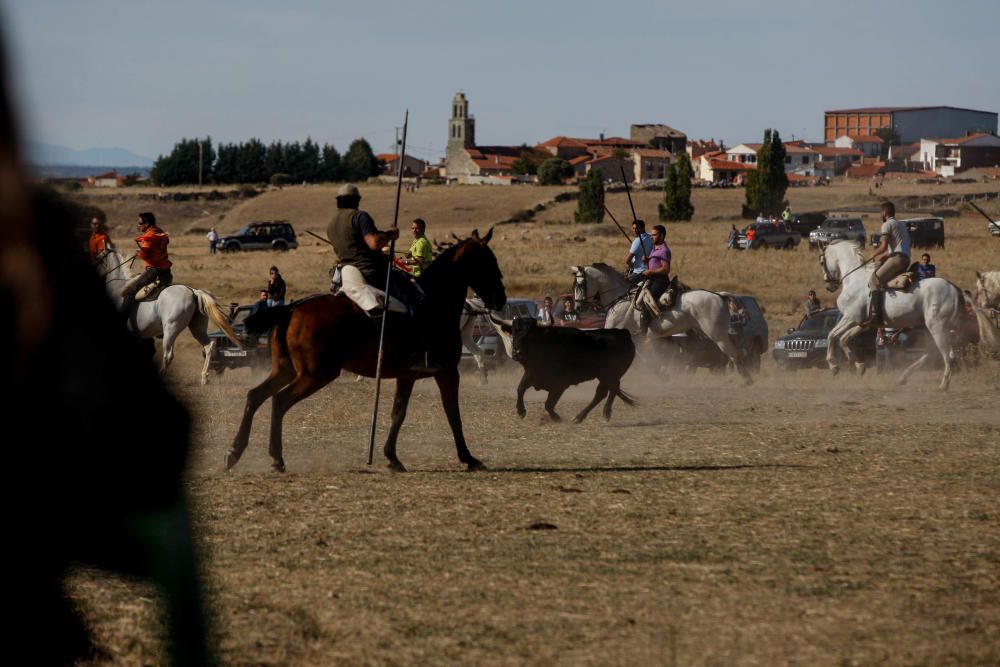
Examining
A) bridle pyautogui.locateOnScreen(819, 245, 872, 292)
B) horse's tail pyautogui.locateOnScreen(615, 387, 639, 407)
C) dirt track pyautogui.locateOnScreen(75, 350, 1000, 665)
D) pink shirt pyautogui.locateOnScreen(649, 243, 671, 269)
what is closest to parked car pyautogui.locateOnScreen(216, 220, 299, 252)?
bridle pyautogui.locateOnScreen(819, 245, 872, 292)

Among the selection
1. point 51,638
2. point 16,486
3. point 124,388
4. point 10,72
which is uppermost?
point 10,72

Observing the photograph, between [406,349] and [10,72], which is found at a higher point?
[10,72]

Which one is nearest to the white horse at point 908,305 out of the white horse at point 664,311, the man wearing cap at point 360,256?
the white horse at point 664,311

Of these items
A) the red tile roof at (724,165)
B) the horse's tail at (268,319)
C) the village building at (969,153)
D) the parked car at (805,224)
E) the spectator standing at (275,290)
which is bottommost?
the spectator standing at (275,290)

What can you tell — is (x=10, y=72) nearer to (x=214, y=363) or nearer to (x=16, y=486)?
(x=16, y=486)

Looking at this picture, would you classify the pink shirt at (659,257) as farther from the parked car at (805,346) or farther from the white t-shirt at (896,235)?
the parked car at (805,346)

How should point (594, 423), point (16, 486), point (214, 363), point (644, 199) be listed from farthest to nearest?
point (644, 199) < point (214, 363) < point (594, 423) < point (16, 486)

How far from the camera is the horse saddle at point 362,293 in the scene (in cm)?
1254

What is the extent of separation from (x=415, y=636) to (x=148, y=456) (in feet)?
15.0

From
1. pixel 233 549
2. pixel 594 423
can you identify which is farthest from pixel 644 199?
pixel 233 549

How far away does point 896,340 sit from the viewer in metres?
26.2

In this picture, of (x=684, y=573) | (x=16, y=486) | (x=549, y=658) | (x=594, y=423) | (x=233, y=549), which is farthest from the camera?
(x=594, y=423)

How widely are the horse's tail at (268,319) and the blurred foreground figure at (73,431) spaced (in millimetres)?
9923

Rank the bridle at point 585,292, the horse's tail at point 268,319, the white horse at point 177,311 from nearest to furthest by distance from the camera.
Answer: the horse's tail at point 268,319, the white horse at point 177,311, the bridle at point 585,292
